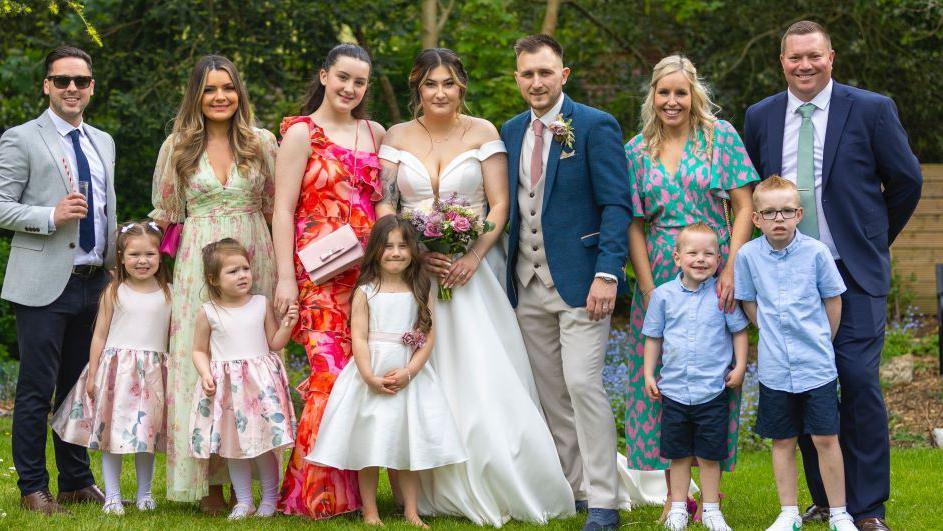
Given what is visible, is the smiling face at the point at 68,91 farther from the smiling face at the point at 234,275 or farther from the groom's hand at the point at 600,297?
the groom's hand at the point at 600,297

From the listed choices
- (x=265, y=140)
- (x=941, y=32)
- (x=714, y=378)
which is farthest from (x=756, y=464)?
(x=941, y=32)

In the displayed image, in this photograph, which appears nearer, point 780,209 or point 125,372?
point 780,209

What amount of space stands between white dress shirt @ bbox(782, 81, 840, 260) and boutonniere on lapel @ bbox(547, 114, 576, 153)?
109cm

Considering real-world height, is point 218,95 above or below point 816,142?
above

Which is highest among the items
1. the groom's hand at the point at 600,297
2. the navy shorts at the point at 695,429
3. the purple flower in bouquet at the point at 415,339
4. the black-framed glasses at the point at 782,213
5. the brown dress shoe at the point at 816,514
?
the black-framed glasses at the point at 782,213

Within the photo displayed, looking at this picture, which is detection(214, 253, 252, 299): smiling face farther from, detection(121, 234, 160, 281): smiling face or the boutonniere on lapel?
the boutonniere on lapel

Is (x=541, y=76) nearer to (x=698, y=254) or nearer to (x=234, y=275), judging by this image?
(x=698, y=254)

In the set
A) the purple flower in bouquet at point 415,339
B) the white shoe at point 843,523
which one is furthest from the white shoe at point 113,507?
the white shoe at point 843,523

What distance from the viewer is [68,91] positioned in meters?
6.15

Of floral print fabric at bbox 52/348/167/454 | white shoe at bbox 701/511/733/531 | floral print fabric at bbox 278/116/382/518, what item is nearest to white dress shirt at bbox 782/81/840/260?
white shoe at bbox 701/511/733/531

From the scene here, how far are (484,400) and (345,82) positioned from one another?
6.11ft

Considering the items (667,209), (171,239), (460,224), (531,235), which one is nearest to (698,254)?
(667,209)

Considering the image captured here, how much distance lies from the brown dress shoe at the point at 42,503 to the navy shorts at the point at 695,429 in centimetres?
327

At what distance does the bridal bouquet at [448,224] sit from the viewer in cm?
566
